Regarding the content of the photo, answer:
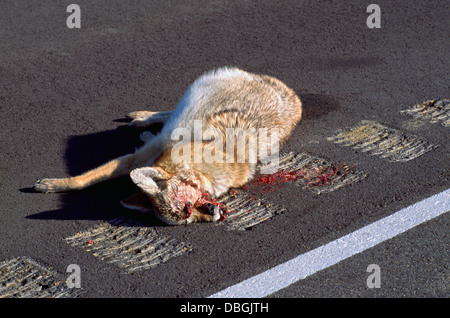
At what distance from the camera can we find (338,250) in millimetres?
4371

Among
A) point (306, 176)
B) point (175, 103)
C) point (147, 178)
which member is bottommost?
point (306, 176)

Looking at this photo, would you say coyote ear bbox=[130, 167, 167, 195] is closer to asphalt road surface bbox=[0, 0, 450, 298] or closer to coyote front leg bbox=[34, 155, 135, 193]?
asphalt road surface bbox=[0, 0, 450, 298]

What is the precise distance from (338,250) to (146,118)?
2.79 m

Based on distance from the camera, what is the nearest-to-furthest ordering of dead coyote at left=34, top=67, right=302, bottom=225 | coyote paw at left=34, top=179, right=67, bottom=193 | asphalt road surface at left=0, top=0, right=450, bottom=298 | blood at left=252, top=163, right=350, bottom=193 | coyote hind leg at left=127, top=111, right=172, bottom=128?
asphalt road surface at left=0, top=0, right=450, bottom=298 → dead coyote at left=34, top=67, right=302, bottom=225 → coyote paw at left=34, top=179, right=67, bottom=193 → blood at left=252, top=163, right=350, bottom=193 → coyote hind leg at left=127, top=111, right=172, bottom=128

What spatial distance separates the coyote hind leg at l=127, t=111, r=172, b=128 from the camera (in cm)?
628

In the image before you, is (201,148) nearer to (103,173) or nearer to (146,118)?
(103,173)

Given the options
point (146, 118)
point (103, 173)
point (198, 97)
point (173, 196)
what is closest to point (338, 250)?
point (173, 196)

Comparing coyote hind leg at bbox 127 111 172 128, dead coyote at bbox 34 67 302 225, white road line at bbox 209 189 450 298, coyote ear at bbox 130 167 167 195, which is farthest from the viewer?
coyote hind leg at bbox 127 111 172 128

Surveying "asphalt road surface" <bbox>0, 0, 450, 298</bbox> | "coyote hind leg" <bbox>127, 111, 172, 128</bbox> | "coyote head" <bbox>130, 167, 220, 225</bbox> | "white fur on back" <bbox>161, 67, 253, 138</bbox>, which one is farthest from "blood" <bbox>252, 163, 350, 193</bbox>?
"coyote hind leg" <bbox>127, 111, 172, 128</bbox>

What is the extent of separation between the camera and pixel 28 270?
4168mm

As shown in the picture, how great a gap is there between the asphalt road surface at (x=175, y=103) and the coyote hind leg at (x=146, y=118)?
15cm

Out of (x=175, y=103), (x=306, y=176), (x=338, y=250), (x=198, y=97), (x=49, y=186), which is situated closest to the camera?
(x=338, y=250)

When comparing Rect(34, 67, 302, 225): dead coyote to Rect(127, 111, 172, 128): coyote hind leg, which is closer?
Rect(34, 67, 302, 225): dead coyote
